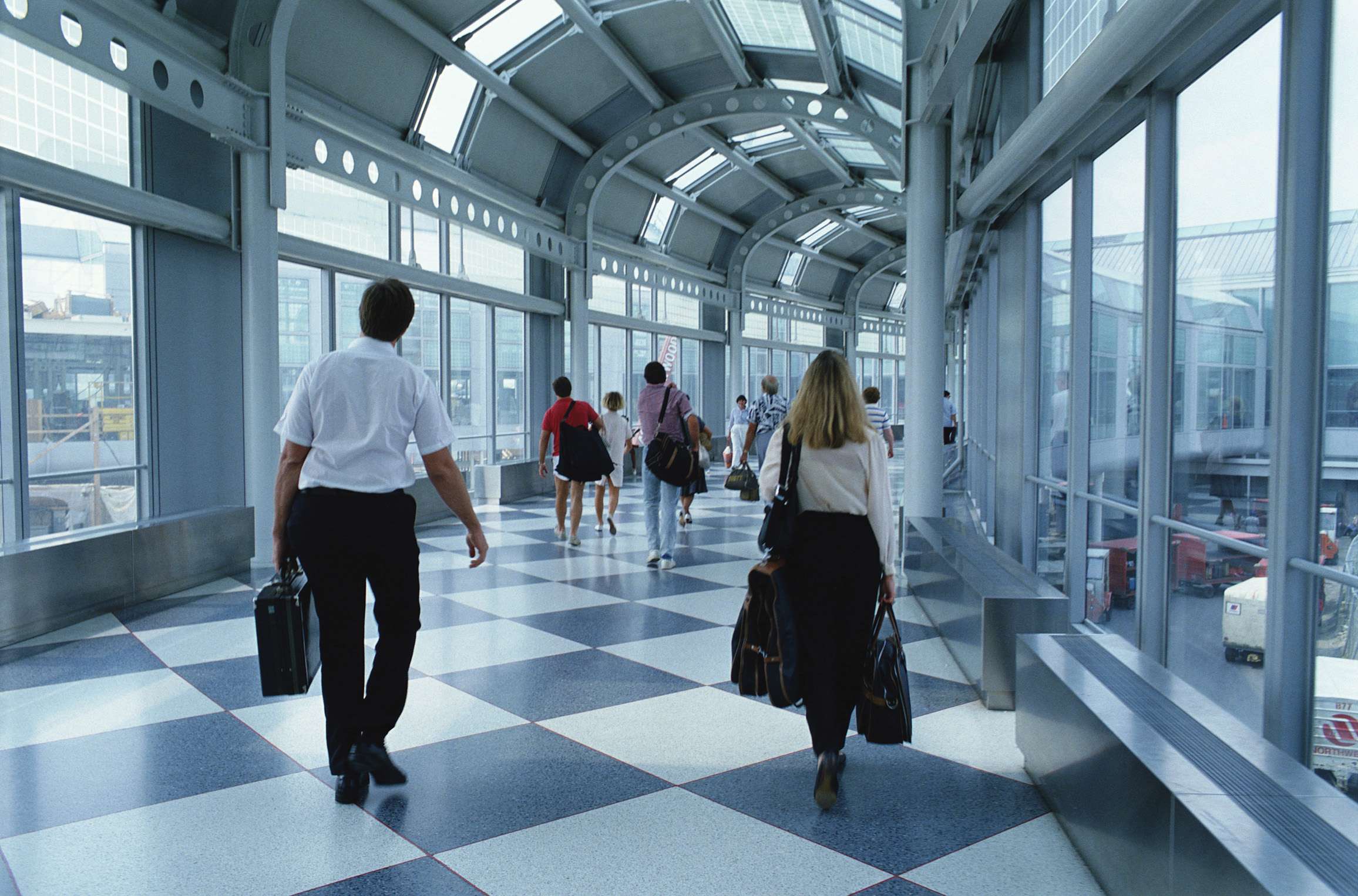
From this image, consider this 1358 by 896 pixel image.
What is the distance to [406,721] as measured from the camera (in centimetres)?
475

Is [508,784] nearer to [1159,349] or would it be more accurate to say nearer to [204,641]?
[204,641]

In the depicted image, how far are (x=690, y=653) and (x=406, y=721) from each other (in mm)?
1877

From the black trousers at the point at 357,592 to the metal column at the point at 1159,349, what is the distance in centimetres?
339

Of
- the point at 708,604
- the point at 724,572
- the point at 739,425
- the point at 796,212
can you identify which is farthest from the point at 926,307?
the point at 796,212

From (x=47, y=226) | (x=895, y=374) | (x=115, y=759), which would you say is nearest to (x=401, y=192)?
(x=47, y=226)

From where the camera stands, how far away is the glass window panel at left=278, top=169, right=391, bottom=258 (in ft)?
38.2

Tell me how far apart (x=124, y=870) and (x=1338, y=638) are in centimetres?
391

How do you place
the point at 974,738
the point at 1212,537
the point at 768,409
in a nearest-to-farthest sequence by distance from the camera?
the point at 1212,537, the point at 974,738, the point at 768,409

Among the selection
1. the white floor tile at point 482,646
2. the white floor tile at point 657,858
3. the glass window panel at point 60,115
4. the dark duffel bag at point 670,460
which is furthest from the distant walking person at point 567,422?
the white floor tile at point 657,858

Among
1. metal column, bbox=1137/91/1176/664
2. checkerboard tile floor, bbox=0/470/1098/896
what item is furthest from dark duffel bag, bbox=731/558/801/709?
metal column, bbox=1137/91/1176/664

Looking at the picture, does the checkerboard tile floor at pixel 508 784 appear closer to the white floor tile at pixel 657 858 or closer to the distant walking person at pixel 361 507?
the white floor tile at pixel 657 858

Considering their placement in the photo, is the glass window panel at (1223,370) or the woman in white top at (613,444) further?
the woman in white top at (613,444)

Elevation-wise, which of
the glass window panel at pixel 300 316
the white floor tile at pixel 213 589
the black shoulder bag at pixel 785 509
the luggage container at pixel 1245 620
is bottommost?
the white floor tile at pixel 213 589

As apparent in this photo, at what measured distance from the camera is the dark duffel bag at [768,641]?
380 cm
